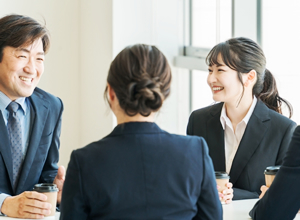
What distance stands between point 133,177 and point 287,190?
52 centimetres

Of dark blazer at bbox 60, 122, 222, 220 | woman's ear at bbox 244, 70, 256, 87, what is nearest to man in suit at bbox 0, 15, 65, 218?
dark blazer at bbox 60, 122, 222, 220

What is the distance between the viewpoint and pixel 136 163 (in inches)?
55.8

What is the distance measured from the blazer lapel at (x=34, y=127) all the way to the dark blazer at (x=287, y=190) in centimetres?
124

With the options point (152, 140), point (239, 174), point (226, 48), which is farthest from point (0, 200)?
point (226, 48)

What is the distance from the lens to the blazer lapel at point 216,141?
2.61m

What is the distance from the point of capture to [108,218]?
142 centimetres

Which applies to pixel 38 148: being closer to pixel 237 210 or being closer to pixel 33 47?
pixel 33 47

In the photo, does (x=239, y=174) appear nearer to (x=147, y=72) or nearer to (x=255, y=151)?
(x=255, y=151)

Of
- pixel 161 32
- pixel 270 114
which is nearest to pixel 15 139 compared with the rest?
pixel 270 114

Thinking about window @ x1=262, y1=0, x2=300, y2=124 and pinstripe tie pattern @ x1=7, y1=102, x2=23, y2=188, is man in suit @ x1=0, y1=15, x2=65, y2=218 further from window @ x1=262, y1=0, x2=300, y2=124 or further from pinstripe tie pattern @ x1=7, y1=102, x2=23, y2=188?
window @ x1=262, y1=0, x2=300, y2=124

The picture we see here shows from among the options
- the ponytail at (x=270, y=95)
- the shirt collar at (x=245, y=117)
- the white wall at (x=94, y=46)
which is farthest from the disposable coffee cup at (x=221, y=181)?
the white wall at (x=94, y=46)

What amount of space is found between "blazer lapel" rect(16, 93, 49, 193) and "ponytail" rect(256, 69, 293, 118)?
1.23 metres

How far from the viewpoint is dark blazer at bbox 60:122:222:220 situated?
1.40 metres

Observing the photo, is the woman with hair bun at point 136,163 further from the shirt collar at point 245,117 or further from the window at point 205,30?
the window at point 205,30
